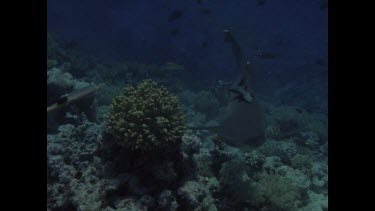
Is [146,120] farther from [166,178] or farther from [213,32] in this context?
[213,32]

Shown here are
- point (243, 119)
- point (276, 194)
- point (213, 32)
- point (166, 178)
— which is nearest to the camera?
point (243, 119)

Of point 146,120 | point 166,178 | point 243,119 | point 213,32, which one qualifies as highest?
point 243,119

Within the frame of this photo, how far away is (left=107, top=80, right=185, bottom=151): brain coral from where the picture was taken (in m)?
4.42

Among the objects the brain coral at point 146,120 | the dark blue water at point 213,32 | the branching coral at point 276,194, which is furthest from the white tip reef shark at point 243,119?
the dark blue water at point 213,32

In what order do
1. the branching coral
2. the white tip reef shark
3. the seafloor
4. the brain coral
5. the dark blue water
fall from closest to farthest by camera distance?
the white tip reef shark
the seafloor
the brain coral
the branching coral
the dark blue water

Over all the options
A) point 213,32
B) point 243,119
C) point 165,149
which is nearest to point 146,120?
point 165,149

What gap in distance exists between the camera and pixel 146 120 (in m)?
4.66

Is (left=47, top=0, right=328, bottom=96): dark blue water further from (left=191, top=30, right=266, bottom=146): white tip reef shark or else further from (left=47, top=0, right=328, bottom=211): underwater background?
(left=191, top=30, right=266, bottom=146): white tip reef shark

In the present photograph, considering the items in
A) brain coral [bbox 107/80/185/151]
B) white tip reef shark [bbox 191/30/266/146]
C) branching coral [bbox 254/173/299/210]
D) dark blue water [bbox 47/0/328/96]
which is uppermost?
white tip reef shark [bbox 191/30/266/146]

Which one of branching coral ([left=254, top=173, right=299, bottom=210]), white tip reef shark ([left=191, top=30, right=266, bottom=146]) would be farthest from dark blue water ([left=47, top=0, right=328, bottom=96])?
white tip reef shark ([left=191, top=30, right=266, bottom=146])
